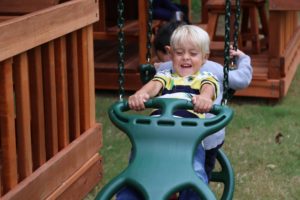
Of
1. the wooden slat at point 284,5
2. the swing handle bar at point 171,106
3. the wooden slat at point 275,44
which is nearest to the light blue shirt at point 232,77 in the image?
the swing handle bar at point 171,106

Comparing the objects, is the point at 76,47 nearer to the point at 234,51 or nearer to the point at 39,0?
the point at 39,0

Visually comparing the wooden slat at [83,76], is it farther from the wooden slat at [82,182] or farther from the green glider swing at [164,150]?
the green glider swing at [164,150]

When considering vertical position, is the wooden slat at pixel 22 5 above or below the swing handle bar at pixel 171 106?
above

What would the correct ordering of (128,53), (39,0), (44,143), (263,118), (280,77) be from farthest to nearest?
(128,53) → (280,77) → (263,118) → (39,0) → (44,143)

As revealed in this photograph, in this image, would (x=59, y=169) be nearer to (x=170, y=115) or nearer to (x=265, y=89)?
(x=170, y=115)

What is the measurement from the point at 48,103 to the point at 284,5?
2907 mm

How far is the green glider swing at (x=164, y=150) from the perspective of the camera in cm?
275

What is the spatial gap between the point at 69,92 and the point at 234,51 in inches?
51.3

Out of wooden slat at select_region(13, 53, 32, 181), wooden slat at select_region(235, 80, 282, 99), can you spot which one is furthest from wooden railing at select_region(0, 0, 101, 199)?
wooden slat at select_region(235, 80, 282, 99)

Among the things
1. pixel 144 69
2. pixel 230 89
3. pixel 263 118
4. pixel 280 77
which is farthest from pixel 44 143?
pixel 280 77

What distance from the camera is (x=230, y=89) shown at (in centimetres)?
356

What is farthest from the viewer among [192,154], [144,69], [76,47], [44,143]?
[76,47]

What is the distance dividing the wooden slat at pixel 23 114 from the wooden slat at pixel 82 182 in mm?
314

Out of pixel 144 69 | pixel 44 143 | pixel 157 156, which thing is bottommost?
pixel 44 143
